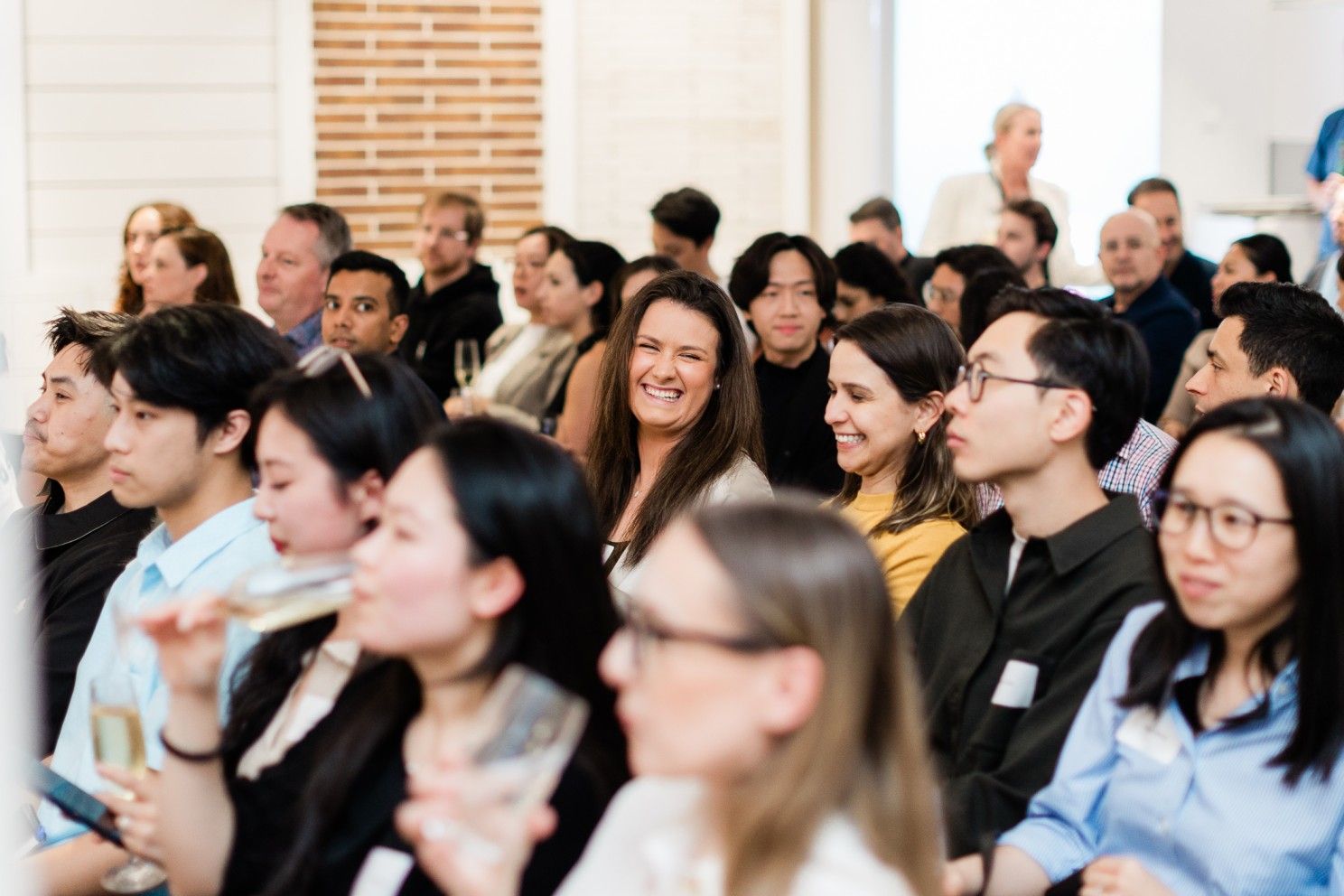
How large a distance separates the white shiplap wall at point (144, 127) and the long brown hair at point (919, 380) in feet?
15.7

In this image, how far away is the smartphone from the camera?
6.30ft

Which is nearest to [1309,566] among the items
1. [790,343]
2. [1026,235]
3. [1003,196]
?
[790,343]

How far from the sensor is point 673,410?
123 inches

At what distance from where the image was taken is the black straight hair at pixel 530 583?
1643 mm

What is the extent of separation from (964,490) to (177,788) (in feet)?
5.22

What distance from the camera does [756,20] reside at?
768 cm

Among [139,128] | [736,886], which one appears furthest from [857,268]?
[736,886]

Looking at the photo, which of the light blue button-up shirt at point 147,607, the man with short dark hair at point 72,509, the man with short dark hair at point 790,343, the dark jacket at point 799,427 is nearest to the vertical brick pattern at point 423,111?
the man with short dark hair at point 790,343

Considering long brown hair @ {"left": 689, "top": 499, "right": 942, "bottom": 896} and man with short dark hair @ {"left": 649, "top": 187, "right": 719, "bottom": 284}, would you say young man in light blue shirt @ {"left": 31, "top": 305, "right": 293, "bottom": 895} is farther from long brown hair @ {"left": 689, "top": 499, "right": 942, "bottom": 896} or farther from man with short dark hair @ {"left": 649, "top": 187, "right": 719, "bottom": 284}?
man with short dark hair @ {"left": 649, "top": 187, "right": 719, "bottom": 284}

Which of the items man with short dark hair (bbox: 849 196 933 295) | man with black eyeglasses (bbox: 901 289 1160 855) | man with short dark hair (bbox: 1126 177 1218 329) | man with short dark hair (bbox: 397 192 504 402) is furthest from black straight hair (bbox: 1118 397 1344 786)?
man with short dark hair (bbox: 849 196 933 295)

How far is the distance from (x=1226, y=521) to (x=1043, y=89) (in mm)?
6919

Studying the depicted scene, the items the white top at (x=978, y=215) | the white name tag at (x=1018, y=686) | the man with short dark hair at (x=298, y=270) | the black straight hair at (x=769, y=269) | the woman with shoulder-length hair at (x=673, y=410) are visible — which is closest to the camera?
the white name tag at (x=1018, y=686)

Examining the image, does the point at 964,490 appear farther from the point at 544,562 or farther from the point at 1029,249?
the point at 1029,249

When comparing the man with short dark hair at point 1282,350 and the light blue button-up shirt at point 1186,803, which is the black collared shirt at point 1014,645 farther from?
the man with short dark hair at point 1282,350
